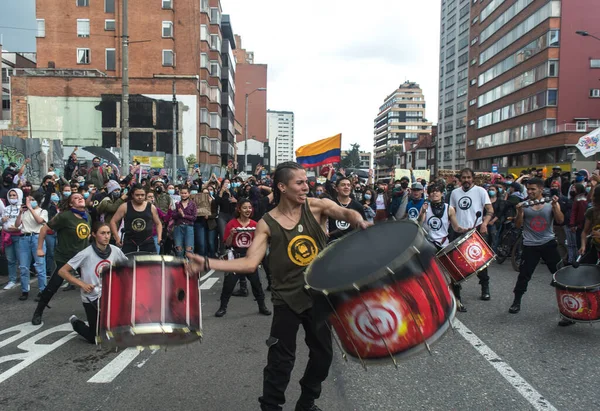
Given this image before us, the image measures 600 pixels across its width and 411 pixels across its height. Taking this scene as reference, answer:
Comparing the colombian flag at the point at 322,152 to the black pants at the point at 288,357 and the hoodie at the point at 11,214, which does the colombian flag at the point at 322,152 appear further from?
the black pants at the point at 288,357

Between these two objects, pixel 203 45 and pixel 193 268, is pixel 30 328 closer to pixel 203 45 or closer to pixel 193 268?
pixel 193 268

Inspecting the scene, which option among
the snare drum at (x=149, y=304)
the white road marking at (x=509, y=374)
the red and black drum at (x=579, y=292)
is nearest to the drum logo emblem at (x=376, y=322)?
the white road marking at (x=509, y=374)

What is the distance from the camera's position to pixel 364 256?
3.13 m

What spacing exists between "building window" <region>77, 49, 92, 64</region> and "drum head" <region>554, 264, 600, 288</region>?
51.6 m

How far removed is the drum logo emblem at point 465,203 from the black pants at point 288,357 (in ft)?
16.4

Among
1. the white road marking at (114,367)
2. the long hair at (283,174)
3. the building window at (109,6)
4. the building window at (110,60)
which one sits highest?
the building window at (109,6)

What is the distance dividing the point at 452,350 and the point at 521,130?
178 feet

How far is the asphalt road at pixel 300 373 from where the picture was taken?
13.6ft

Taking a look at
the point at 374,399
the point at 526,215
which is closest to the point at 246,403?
the point at 374,399

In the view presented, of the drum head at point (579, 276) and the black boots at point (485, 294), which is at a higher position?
the drum head at point (579, 276)

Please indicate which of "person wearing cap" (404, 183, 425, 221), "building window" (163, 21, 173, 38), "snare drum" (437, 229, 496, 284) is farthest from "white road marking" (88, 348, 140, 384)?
"building window" (163, 21, 173, 38)

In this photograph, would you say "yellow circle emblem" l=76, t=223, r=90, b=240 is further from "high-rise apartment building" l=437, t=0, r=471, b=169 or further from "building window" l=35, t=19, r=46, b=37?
"high-rise apartment building" l=437, t=0, r=471, b=169

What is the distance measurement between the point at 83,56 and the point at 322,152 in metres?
40.7

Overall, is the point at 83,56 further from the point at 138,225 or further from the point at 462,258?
the point at 462,258
